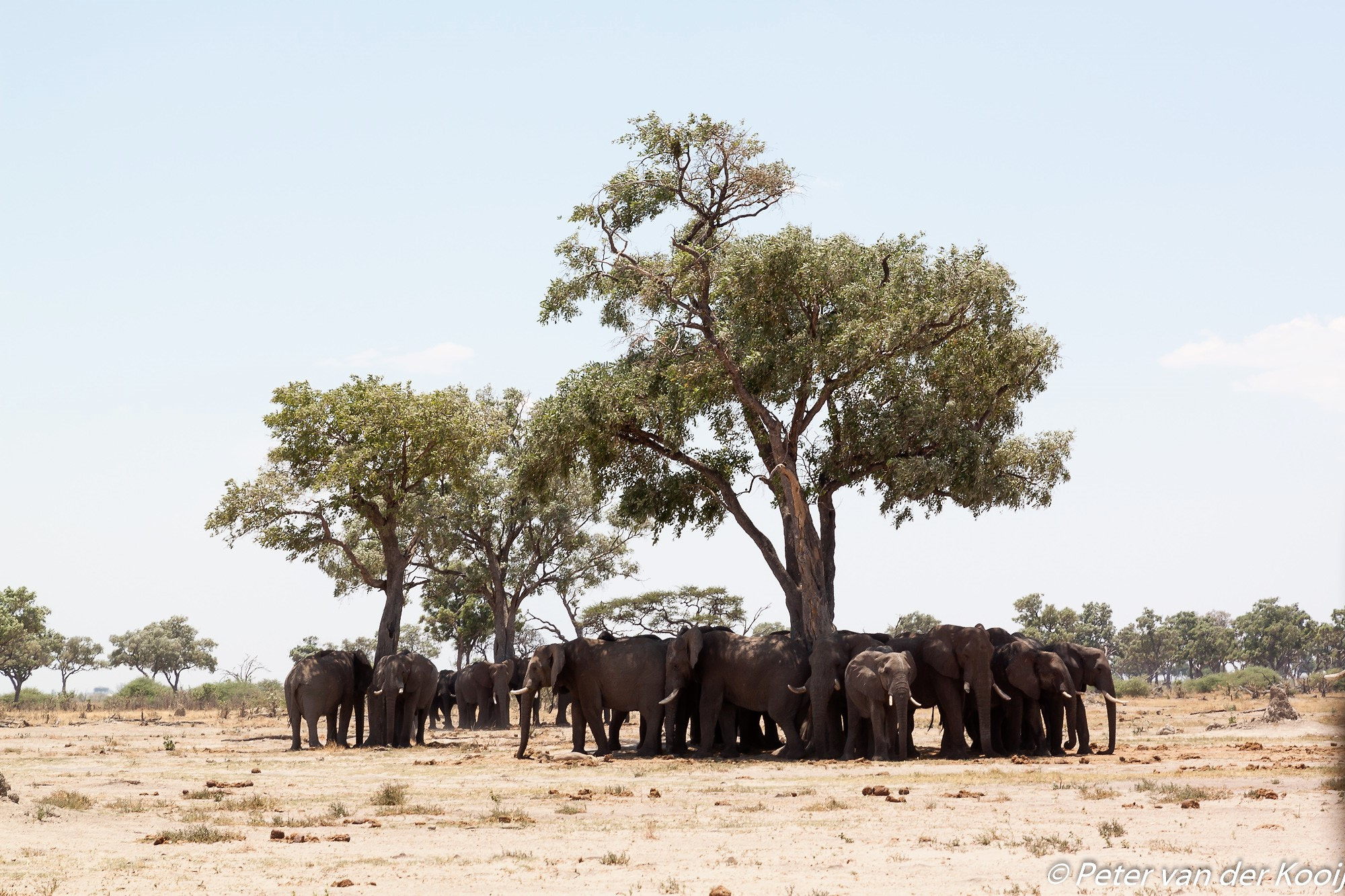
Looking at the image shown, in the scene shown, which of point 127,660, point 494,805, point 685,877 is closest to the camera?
point 685,877

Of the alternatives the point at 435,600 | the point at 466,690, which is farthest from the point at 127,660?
the point at 466,690

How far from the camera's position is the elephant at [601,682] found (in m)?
27.2

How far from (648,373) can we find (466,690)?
A: 831 inches

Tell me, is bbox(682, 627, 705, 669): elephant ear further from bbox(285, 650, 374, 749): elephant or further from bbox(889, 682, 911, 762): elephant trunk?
bbox(285, 650, 374, 749): elephant

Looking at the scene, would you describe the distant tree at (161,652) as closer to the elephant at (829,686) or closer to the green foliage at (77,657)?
the green foliage at (77,657)

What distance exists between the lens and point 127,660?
398 ft

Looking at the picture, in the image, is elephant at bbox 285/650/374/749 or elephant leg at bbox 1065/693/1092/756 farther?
elephant at bbox 285/650/374/749

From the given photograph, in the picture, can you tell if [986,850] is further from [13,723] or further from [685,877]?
[13,723]

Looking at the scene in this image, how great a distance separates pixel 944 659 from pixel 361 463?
18.3m

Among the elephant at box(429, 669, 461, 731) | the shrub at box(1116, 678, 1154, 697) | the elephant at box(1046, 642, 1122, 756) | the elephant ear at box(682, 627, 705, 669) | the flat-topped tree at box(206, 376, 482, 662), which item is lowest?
the shrub at box(1116, 678, 1154, 697)

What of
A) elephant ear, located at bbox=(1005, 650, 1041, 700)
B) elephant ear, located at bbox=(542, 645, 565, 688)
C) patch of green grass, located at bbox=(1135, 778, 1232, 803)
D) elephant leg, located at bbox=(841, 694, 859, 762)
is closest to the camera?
patch of green grass, located at bbox=(1135, 778, 1232, 803)

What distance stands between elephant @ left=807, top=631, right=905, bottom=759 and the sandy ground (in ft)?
3.69

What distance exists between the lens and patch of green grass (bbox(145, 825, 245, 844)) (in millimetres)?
13305

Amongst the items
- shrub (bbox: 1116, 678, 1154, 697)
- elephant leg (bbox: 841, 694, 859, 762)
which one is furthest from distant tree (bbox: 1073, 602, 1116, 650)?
elephant leg (bbox: 841, 694, 859, 762)
